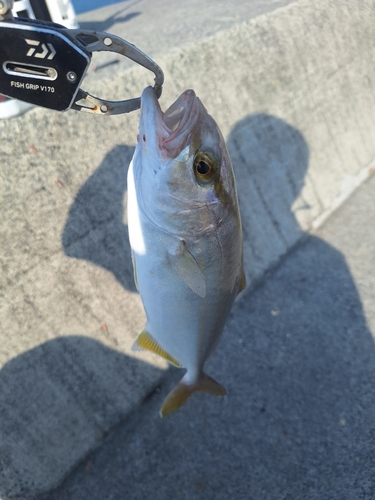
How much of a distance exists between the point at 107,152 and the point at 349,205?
2328mm

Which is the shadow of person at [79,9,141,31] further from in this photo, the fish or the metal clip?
the fish

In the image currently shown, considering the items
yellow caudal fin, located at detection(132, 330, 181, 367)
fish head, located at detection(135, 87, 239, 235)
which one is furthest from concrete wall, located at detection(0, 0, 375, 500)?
fish head, located at detection(135, 87, 239, 235)

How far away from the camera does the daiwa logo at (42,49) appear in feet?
3.63

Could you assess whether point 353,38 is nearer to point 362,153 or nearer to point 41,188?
point 362,153

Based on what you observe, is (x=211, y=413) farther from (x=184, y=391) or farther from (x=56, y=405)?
(x=56, y=405)

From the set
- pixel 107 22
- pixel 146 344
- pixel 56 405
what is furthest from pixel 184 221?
pixel 107 22

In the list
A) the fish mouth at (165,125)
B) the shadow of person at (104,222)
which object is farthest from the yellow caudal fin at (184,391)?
the fish mouth at (165,125)

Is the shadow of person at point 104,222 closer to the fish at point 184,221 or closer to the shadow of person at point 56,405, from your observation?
the shadow of person at point 56,405

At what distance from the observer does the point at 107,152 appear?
2.23 metres

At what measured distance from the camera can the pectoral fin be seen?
4.29ft

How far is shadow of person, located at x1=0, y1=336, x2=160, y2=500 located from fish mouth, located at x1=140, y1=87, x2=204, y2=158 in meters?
1.43

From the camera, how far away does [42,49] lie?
44.2 inches

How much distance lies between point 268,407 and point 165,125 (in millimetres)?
1857

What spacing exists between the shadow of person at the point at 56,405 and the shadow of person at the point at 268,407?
137mm
